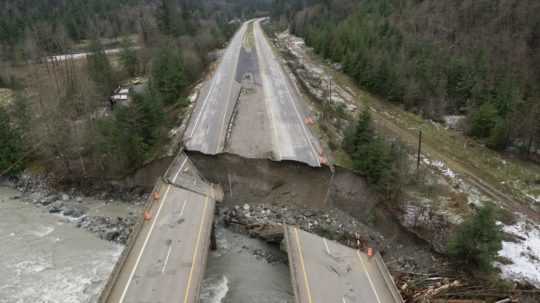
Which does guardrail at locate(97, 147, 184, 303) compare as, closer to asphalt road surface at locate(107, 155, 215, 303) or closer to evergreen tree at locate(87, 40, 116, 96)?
asphalt road surface at locate(107, 155, 215, 303)

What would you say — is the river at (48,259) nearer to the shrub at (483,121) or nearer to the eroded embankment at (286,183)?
the eroded embankment at (286,183)

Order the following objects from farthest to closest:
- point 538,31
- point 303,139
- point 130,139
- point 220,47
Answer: point 220,47, point 538,31, point 303,139, point 130,139

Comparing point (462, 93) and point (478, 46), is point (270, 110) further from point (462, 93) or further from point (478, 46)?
point (478, 46)

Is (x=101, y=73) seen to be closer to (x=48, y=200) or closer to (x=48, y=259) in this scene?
(x=48, y=200)

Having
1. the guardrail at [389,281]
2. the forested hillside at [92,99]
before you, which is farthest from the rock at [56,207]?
the guardrail at [389,281]

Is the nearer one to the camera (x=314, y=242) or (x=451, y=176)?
(x=314, y=242)

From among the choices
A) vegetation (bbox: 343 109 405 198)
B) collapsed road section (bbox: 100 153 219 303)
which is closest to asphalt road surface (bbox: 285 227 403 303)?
collapsed road section (bbox: 100 153 219 303)

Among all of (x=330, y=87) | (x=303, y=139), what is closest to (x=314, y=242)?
(x=303, y=139)
